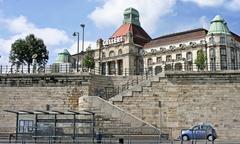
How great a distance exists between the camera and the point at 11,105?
117ft

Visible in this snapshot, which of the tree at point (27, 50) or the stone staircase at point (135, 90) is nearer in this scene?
the stone staircase at point (135, 90)

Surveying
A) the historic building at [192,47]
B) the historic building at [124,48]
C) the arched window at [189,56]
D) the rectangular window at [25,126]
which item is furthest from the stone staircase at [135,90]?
the historic building at [124,48]

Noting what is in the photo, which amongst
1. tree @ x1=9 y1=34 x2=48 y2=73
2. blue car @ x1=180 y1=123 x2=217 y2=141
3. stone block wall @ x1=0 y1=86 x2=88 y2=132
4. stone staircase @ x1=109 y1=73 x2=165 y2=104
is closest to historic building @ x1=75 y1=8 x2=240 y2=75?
tree @ x1=9 y1=34 x2=48 y2=73

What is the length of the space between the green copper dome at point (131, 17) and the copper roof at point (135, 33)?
113 cm

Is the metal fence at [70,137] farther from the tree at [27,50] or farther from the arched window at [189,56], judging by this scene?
the arched window at [189,56]

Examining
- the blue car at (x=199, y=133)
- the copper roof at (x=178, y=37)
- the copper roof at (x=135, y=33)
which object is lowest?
the blue car at (x=199, y=133)

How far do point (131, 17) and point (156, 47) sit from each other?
40.0ft

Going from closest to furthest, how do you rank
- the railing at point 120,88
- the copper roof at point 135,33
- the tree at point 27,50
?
the railing at point 120,88
the tree at point 27,50
the copper roof at point 135,33

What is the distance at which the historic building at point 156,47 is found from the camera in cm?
8866

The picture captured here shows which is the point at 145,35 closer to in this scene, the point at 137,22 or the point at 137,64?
the point at 137,22

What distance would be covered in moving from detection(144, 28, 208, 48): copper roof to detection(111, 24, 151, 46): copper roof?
2.31 metres

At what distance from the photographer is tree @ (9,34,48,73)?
5866 cm

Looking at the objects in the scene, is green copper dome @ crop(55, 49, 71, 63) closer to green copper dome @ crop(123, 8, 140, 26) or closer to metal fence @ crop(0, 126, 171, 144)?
green copper dome @ crop(123, 8, 140, 26)

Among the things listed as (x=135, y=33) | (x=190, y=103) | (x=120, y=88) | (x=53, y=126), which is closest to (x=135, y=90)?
→ (x=190, y=103)
